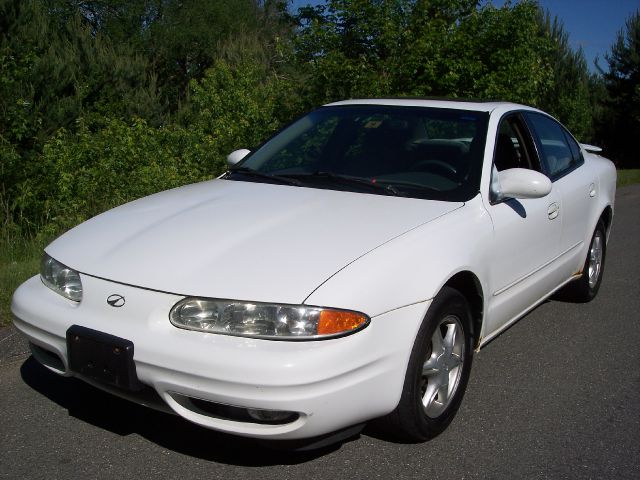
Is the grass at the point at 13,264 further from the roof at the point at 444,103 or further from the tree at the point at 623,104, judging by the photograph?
the tree at the point at 623,104

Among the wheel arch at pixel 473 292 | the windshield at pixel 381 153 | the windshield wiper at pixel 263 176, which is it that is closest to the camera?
the wheel arch at pixel 473 292

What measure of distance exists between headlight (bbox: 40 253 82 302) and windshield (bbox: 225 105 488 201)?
4.30ft

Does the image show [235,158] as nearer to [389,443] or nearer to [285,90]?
[389,443]

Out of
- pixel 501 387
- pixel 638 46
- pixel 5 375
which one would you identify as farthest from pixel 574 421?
pixel 638 46

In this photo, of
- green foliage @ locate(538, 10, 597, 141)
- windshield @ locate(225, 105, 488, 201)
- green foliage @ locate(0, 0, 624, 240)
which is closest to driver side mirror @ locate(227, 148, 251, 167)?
windshield @ locate(225, 105, 488, 201)

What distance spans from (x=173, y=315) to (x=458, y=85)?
8.93 meters

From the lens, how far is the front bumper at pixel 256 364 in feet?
8.98

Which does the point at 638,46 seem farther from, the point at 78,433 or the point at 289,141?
the point at 78,433

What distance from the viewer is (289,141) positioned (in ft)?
15.5

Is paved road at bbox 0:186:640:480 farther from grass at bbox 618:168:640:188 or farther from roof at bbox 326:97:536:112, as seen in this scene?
grass at bbox 618:168:640:188

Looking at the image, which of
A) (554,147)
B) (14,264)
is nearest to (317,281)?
(554,147)

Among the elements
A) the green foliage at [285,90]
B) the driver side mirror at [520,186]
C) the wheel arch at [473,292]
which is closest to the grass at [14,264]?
the green foliage at [285,90]

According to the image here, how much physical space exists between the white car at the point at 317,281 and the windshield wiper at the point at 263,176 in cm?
2

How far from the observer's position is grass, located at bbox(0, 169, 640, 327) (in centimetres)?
483
